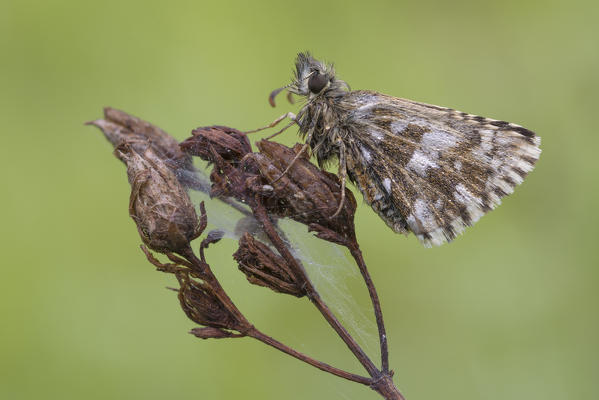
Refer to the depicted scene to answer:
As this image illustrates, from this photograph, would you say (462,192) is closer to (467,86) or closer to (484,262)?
(484,262)

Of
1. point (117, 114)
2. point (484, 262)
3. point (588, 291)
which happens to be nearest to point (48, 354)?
point (117, 114)

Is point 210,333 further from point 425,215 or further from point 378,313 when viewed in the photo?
point 425,215

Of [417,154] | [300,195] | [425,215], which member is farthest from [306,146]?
Result: [425,215]

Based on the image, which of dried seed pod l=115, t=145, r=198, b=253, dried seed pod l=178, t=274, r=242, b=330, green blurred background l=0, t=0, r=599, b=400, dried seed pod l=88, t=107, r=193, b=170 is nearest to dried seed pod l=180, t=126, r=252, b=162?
dried seed pod l=88, t=107, r=193, b=170

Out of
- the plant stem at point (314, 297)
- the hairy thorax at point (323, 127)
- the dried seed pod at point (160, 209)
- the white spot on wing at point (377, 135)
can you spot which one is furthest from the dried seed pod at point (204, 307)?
the white spot on wing at point (377, 135)

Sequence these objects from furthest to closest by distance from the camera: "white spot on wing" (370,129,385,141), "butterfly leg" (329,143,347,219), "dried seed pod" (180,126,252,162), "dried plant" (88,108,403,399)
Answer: "white spot on wing" (370,129,385,141), "dried seed pod" (180,126,252,162), "butterfly leg" (329,143,347,219), "dried plant" (88,108,403,399)

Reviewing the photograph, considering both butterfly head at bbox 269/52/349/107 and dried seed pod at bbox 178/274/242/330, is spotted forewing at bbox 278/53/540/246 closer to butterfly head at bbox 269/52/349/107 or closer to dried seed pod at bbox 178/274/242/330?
butterfly head at bbox 269/52/349/107
